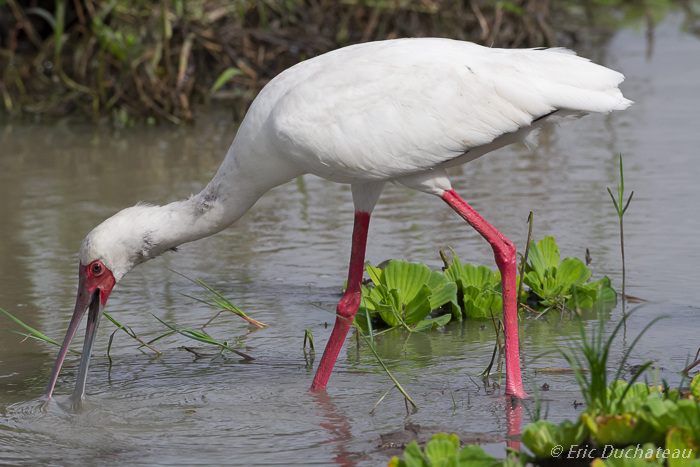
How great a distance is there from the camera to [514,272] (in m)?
4.49

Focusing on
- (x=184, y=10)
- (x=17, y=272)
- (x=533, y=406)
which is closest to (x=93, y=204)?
(x=17, y=272)

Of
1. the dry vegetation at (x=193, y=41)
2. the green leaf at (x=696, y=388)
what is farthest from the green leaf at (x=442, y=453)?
the dry vegetation at (x=193, y=41)

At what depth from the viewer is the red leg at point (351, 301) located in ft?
14.4

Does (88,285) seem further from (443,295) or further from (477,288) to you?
(477,288)

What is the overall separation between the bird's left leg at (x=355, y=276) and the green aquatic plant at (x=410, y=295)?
184 mm

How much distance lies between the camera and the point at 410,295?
494 centimetres

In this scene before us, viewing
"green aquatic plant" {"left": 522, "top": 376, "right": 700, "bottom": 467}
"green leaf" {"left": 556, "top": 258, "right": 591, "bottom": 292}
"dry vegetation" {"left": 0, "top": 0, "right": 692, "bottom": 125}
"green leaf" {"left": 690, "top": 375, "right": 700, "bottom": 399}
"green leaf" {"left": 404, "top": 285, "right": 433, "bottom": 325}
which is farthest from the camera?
"dry vegetation" {"left": 0, "top": 0, "right": 692, "bottom": 125}

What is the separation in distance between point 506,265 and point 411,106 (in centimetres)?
88

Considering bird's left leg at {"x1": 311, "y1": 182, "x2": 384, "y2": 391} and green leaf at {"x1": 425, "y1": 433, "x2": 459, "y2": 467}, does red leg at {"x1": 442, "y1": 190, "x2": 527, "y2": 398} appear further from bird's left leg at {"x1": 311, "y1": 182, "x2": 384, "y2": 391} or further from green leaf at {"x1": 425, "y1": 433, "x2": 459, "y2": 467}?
green leaf at {"x1": 425, "y1": 433, "x2": 459, "y2": 467}

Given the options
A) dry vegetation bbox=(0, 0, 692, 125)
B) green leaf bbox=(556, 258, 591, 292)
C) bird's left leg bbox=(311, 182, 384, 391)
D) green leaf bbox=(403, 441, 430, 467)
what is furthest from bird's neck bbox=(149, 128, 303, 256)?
dry vegetation bbox=(0, 0, 692, 125)

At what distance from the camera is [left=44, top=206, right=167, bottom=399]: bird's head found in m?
4.34

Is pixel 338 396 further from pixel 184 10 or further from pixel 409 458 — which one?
pixel 184 10

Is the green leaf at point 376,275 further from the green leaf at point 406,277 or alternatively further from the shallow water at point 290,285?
the shallow water at point 290,285

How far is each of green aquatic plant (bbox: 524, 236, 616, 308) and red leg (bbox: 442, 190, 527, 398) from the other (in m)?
0.60
